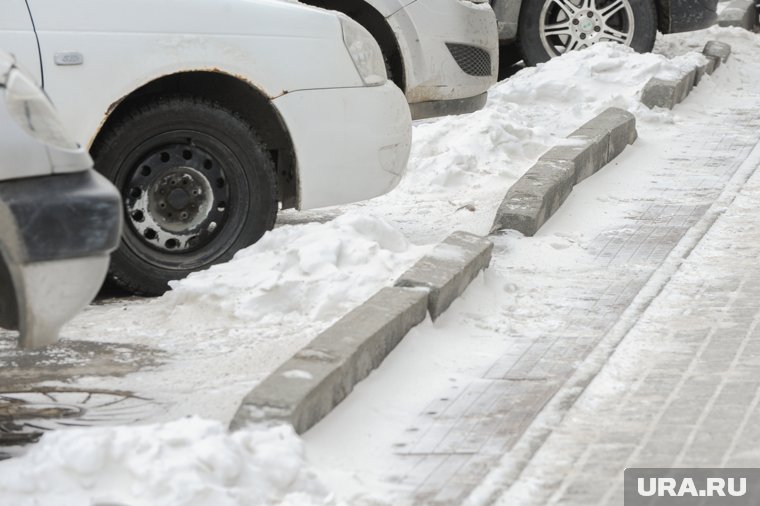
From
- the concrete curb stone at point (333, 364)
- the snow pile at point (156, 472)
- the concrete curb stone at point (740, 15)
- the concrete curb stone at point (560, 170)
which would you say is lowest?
the concrete curb stone at point (740, 15)

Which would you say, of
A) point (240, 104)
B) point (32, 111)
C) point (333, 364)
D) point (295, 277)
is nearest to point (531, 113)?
point (240, 104)

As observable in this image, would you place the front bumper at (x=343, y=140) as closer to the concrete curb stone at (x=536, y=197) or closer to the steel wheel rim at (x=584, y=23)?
the concrete curb stone at (x=536, y=197)

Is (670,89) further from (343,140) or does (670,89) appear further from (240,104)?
(240,104)

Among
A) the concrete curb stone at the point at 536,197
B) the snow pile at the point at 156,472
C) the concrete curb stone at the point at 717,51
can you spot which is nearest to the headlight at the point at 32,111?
the snow pile at the point at 156,472

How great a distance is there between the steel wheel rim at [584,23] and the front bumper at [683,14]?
0.38 meters

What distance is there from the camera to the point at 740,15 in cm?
1617

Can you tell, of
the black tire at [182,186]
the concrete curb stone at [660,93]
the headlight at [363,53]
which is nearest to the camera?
the black tire at [182,186]

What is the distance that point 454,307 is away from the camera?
6.11 m

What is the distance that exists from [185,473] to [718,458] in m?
Answer: 1.63

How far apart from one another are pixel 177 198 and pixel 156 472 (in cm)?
289

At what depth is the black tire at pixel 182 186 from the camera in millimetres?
6551

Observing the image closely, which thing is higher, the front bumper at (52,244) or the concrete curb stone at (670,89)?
the front bumper at (52,244)

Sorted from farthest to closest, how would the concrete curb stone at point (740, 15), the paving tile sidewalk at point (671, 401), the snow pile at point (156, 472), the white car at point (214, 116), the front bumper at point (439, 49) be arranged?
the concrete curb stone at point (740, 15) → the front bumper at point (439, 49) → the white car at point (214, 116) → the paving tile sidewalk at point (671, 401) → the snow pile at point (156, 472)

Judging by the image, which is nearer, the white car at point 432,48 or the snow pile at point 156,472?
the snow pile at point 156,472
